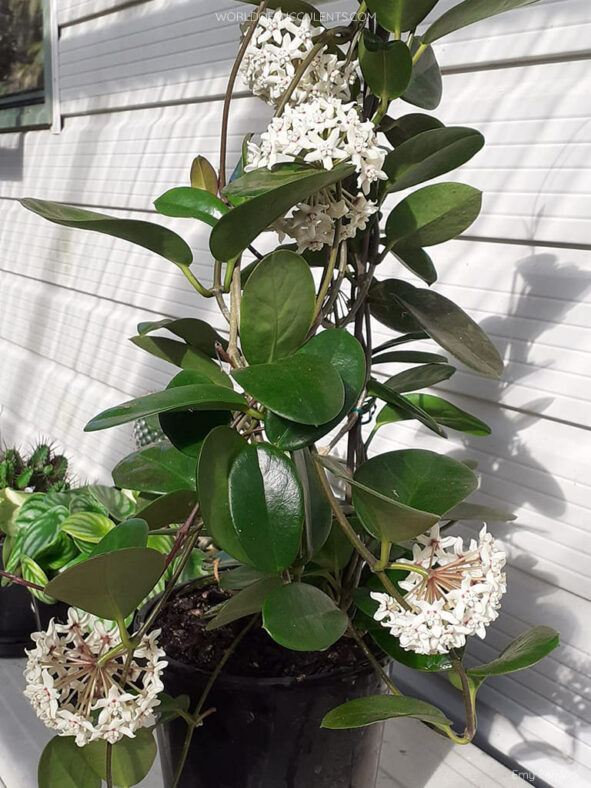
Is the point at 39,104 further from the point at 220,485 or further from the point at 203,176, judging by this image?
the point at 220,485

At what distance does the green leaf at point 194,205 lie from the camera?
0.65m

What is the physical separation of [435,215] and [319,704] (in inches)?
17.0

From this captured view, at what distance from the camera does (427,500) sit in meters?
0.59

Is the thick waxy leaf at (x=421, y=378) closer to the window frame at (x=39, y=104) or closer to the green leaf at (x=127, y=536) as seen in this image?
the green leaf at (x=127, y=536)

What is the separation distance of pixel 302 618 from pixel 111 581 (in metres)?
0.14

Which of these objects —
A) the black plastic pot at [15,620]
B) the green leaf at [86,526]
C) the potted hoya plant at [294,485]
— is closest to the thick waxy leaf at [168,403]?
the potted hoya plant at [294,485]

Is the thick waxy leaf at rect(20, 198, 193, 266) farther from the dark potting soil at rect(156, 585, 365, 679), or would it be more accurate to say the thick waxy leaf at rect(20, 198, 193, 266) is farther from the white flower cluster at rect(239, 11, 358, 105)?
the dark potting soil at rect(156, 585, 365, 679)

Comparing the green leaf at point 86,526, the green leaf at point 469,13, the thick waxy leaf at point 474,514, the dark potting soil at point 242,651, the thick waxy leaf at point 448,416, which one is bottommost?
the green leaf at point 86,526

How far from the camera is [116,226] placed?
54cm

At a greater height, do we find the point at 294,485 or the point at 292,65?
the point at 292,65

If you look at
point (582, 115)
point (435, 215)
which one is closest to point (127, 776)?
point (435, 215)

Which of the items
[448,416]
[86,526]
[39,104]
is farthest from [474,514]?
[39,104]

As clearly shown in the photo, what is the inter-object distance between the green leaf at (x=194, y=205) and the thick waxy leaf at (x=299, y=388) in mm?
166

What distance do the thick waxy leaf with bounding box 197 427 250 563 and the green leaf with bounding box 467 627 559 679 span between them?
0.20 metres
